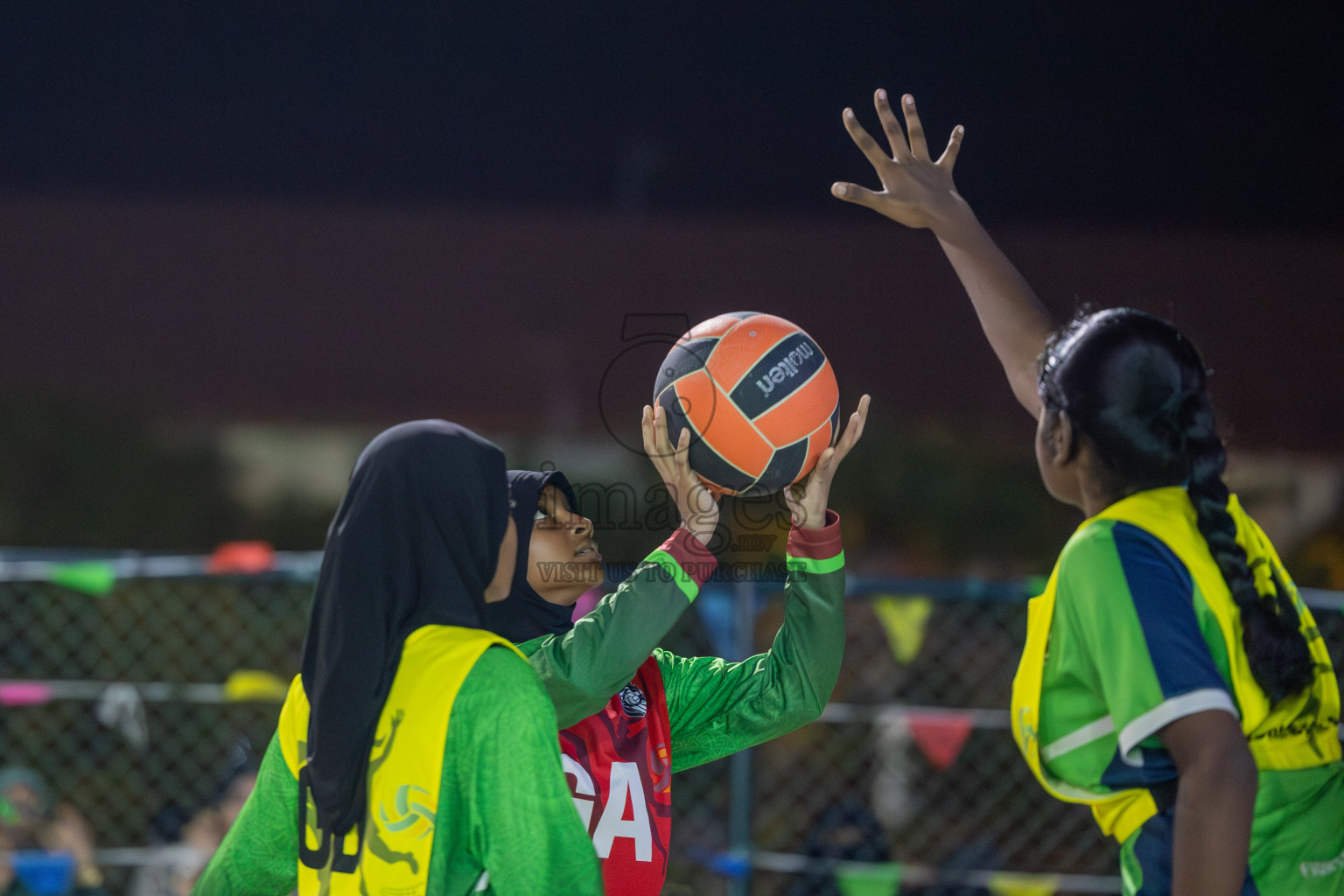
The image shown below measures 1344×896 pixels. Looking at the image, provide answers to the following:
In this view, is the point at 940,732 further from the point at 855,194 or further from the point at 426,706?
the point at 426,706

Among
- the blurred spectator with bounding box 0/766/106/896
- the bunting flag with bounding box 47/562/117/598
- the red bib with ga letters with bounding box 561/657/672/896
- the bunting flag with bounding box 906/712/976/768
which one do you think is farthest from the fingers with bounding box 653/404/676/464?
the blurred spectator with bounding box 0/766/106/896

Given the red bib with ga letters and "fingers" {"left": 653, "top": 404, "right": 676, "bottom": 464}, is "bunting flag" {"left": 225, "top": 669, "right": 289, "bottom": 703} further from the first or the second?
"fingers" {"left": 653, "top": 404, "right": 676, "bottom": 464}

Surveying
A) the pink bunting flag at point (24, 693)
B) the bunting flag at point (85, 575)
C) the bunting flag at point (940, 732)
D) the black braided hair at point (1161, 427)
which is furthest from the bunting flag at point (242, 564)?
the black braided hair at point (1161, 427)

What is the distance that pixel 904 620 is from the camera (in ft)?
15.0

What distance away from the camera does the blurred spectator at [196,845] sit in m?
4.57

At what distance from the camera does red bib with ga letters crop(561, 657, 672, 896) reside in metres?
2.27

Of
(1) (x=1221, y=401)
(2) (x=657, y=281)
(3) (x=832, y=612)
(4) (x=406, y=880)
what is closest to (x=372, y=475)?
(4) (x=406, y=880)

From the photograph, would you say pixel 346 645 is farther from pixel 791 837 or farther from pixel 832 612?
pixel 791 837

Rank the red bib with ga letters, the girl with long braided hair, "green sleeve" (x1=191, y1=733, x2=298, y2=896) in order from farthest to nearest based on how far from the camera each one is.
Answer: the red bib with ga letters
"green sleeve" (x1=191, y1=733, x2=298, y2=896)
the girl with long braided hair

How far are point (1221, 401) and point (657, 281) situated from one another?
426 centimetres

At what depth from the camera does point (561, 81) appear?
8078 mm

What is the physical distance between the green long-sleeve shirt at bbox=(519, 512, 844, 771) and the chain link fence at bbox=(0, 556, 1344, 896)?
1.85 meters

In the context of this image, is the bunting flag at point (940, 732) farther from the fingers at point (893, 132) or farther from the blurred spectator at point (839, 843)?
the fingers at point (893, 132)

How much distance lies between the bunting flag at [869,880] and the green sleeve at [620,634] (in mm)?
2632
